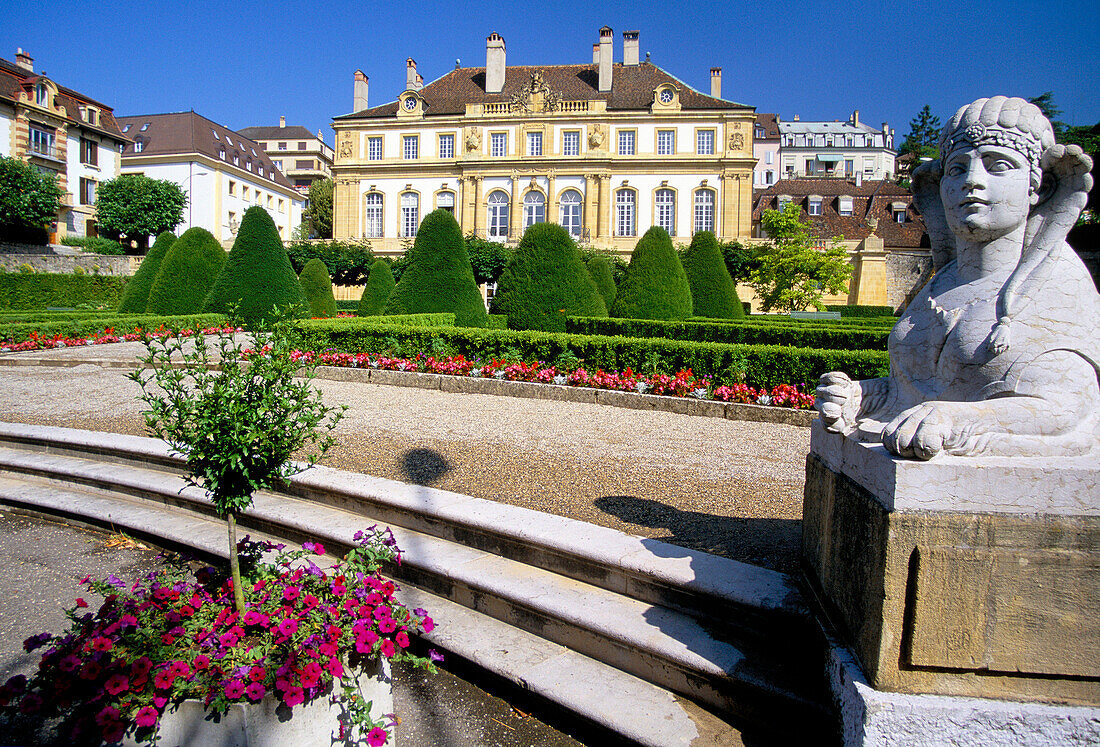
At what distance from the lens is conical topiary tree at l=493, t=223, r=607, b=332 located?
499 inches

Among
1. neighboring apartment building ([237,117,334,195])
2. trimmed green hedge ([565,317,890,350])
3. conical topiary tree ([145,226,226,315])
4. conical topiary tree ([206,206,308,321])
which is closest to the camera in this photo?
trimmed green hedge ([565,317,890,350])

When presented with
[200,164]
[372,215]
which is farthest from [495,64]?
[200,164]

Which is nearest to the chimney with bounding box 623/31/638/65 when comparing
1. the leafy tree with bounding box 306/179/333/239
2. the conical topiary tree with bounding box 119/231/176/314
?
the leafy tree with bounding box 306/179/333/239

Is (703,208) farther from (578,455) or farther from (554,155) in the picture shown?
(578,455)

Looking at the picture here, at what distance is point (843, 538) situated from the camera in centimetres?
→ 234

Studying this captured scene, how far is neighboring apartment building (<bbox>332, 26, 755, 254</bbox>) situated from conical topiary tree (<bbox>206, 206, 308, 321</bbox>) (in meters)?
26.6

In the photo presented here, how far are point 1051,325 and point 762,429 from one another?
16.9 ft

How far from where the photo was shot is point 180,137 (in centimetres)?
5016

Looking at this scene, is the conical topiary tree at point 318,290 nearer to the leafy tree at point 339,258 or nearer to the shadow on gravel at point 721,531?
the leafy tree at point 339,258

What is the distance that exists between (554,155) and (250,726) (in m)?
43.3

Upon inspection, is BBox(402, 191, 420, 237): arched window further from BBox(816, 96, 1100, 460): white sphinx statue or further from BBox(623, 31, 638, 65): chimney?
BBox(816, 96, 1100, 460): white sphinx statue

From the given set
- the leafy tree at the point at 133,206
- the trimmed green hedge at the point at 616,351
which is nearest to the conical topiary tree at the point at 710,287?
the trimmed green hedge at the point at 616,351

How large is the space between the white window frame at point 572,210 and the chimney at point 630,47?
11.4 m

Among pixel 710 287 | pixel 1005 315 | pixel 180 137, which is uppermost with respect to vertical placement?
pixel 180 137
